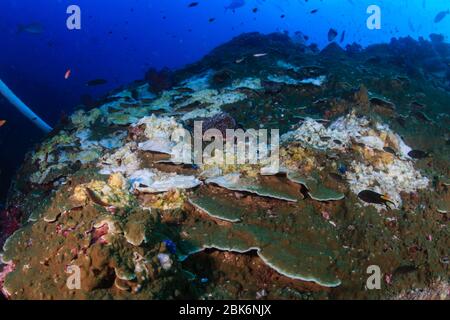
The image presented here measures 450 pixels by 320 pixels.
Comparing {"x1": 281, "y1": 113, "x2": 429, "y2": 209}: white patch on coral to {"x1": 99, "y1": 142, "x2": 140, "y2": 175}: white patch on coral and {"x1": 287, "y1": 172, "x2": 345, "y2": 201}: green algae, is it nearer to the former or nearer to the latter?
{"x1": 287, "y1": 172, "x2": 345, "y2": 201}: green algae

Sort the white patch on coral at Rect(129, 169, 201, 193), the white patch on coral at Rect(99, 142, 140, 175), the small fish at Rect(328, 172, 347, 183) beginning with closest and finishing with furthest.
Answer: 1. the white patch on coral at Rect(129, 169, 201, 193)
2. the small fish at Rect(328, 172, 347, 183)
3. the white patch on coral at Rect(99, 142, 140, 175)

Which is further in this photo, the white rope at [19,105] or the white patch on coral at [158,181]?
the white rope at [19,105]

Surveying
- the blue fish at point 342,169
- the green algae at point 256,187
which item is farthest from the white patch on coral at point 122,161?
Result: the blue fish at point 342,169

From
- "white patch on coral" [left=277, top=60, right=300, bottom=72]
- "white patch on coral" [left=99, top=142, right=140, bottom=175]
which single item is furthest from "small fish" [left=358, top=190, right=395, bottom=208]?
"white patch on coral" [left=277, top=60, right=300, bottom=72]

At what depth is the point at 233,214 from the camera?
4.16m

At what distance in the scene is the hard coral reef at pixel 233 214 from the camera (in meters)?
3.38

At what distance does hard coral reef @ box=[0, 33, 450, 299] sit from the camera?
338cm

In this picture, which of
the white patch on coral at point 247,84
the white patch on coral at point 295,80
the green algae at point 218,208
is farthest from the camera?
the white patch on coral at point 295,80

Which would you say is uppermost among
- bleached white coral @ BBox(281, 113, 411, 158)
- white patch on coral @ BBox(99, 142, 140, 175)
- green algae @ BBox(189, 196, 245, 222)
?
bleached white coral @ BBox(281, 113, 411, 158)

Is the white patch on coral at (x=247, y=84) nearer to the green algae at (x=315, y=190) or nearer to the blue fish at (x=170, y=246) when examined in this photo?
the green algae at (x=315, y=190)

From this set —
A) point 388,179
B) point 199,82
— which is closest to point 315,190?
point 388,179
